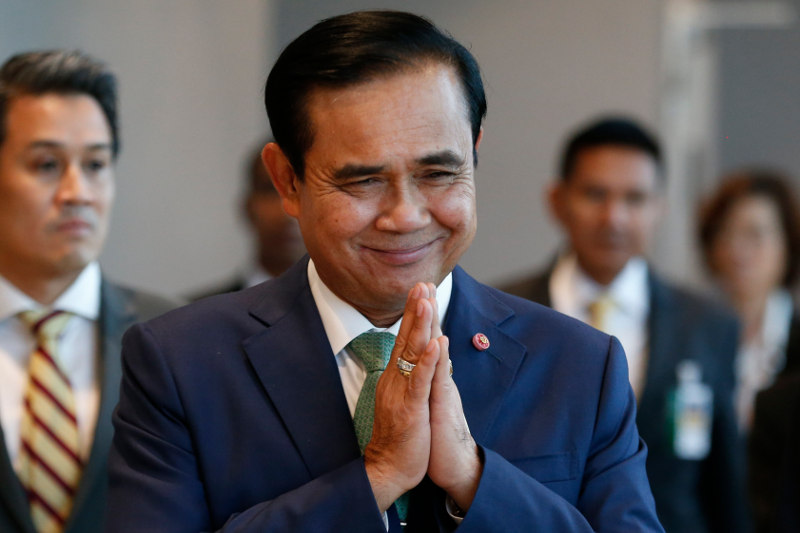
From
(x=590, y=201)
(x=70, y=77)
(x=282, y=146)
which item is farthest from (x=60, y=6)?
(x=282, y=146)

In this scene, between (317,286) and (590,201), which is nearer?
(317,286)

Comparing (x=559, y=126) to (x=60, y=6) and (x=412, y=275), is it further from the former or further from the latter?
(x=412, y=275)

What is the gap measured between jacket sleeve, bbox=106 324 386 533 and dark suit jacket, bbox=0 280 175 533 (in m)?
0.83

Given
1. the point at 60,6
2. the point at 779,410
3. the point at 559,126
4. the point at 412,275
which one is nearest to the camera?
the point at 412,275

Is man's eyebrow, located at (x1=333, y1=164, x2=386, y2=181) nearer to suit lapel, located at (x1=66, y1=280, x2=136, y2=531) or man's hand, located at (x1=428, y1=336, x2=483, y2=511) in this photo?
man's hand, located at (x1=428, y1=336, x2=483, y2=511)

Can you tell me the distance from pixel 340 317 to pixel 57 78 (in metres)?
1.50

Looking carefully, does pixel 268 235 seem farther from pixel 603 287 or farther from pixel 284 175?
pixel 284 175

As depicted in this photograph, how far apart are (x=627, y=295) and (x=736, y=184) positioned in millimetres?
1824

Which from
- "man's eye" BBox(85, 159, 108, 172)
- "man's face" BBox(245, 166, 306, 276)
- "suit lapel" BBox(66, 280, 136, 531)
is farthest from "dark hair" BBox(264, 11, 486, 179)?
"man's face" BBox(245, 166, 306, 276)

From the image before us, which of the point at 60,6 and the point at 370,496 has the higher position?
the point at 60,6

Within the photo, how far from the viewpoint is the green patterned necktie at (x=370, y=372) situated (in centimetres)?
202

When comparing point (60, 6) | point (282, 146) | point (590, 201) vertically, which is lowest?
point (590, 201)

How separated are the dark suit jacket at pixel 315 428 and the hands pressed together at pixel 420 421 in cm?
4

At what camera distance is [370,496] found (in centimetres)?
187
